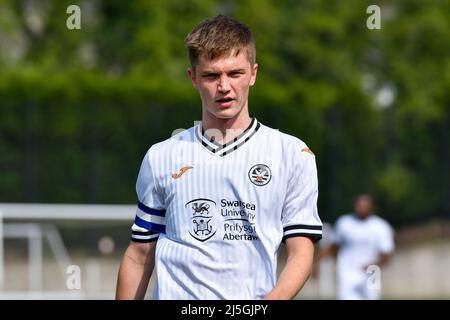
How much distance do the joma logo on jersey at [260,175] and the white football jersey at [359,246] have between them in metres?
13.1

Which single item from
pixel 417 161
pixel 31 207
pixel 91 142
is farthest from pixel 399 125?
pixel 31 207

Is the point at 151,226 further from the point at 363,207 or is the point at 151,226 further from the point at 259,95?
the point at 259,95

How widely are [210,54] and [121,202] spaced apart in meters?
18.1

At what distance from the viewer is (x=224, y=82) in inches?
176

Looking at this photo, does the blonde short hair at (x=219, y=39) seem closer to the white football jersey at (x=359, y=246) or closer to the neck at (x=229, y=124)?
the neck at (x=229, y=124)

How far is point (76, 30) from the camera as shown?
27.0 metres

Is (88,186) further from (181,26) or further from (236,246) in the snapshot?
(236,246)

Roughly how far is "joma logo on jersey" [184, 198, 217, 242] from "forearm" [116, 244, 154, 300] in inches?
12.7


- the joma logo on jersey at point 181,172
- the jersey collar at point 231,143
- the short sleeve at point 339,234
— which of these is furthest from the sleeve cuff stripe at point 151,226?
the short sleeve at point 339,234

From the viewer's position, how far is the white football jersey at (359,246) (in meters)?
17.5

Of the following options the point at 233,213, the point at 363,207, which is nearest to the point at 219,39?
the point at 233,213

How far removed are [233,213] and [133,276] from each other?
52 centimetres
